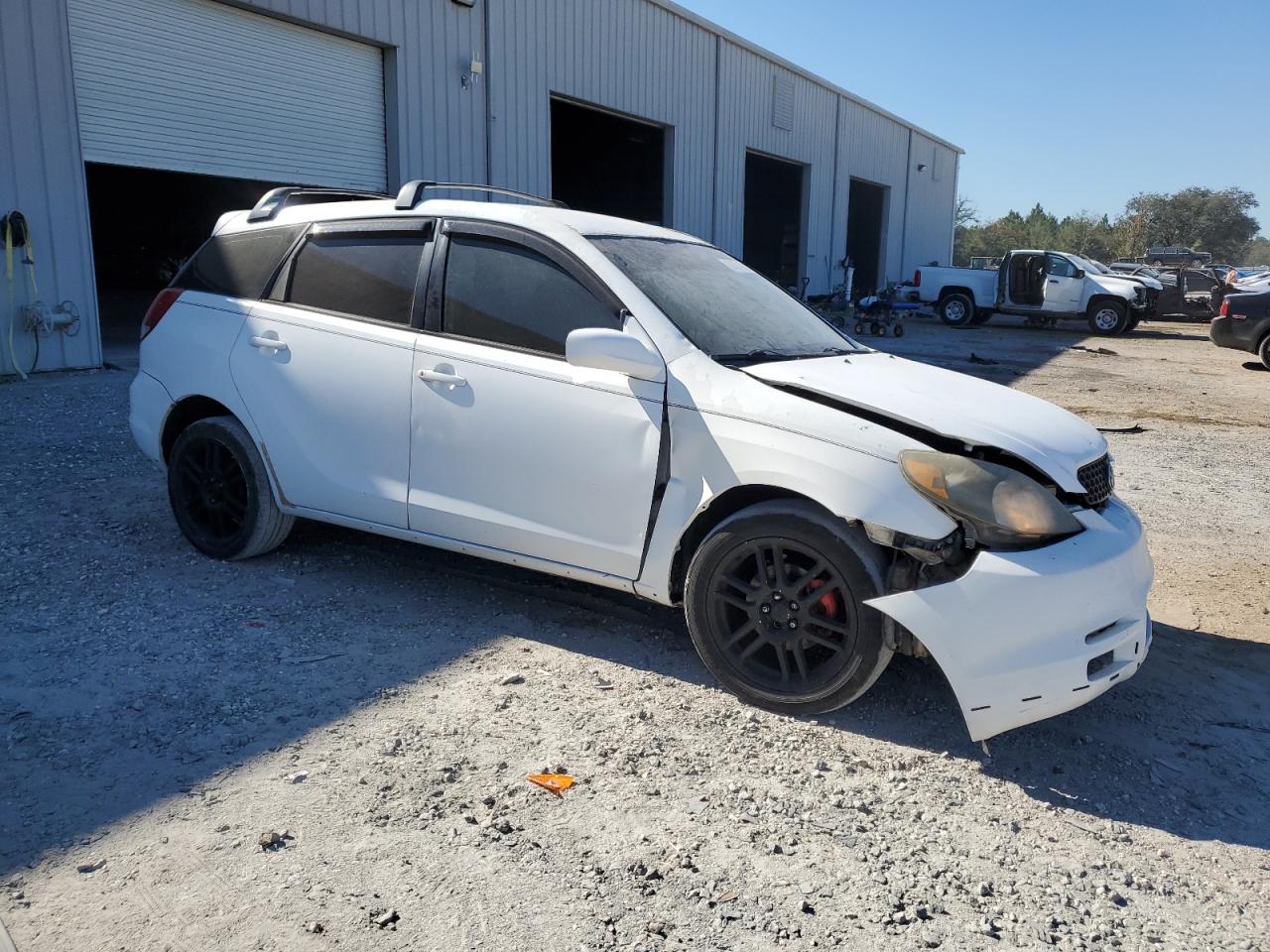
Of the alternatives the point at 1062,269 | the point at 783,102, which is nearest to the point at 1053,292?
the point at 1062,269

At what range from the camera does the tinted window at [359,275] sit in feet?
14.2

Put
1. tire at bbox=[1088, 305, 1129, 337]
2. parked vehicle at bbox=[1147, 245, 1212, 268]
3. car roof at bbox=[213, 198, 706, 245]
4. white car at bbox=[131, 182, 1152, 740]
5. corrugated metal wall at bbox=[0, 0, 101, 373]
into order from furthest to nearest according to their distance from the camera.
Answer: parked vehicle at bbox=[1147, 245, 1212, 268], tire at bbox=[1088, 305, 1129, 337], corrugated metal wall at bbox=[0, 0, 101, 373], car roof at bbox=[213, 198, 706, 245], white car at bbox=[131, 182, 1152, 740]

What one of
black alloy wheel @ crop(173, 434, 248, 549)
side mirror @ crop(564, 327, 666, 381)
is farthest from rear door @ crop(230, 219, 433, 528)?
side mirror @ crop(564, 327, 666, 381)

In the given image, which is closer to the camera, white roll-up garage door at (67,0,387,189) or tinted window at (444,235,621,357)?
tinted window at (444,235,621,357)

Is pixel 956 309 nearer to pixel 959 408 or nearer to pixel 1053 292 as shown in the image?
pixel 1053 292

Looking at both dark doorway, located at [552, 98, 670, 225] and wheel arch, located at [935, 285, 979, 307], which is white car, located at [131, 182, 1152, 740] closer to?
dark doorway, located at [552, 98, 670, 225]

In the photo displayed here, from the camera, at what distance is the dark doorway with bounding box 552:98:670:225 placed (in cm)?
2419

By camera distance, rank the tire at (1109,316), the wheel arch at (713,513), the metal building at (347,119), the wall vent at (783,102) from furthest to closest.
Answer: the wall vent at (783,102) → the tire at (1109,316) → the metal building at (347,119) → the wheel arch at (713,513)

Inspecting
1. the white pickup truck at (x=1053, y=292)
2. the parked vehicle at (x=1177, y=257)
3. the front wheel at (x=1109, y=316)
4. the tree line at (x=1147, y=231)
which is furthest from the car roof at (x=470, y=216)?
the tree line at (x=1147, y=231)

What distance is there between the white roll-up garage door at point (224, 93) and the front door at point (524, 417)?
851cm

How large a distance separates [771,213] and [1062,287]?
11254 millimetres

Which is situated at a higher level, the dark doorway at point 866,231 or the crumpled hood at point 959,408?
the dark doorway at point 866,231

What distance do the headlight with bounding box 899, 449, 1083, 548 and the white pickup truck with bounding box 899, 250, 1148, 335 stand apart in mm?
22184

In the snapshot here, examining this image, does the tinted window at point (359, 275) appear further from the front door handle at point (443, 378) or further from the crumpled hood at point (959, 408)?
the crumpled hood at point (959, 408)
